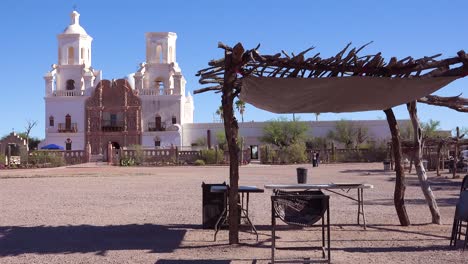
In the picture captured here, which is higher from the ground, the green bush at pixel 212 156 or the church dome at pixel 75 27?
the church dome at pixel 75 27

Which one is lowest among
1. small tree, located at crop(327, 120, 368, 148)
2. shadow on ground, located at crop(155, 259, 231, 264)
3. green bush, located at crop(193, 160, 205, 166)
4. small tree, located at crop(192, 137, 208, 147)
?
shadow on ground, located at crop(155, 259, 231, 264)

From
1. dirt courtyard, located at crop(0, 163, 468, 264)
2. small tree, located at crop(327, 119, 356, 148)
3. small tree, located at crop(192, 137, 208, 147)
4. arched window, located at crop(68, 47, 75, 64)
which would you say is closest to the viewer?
dirt courtyard, located at crop(0, 163, 468, 264)

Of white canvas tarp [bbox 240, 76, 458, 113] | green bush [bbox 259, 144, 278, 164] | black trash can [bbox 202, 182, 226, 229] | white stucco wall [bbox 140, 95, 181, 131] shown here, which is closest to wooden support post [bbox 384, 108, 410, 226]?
white canvas tarp [bbox 240, 76, 458, 113]

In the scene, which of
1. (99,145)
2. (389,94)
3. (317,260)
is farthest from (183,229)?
(99,145)

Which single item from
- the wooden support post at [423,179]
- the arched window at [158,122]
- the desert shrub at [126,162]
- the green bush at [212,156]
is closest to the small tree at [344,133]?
the arched window at [158,122]

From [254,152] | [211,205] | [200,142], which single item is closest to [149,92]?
[200,142]

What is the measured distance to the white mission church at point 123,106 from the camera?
66625mm

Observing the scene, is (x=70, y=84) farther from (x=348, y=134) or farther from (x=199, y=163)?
(x=348, y=134)

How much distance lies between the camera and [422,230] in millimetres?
9172

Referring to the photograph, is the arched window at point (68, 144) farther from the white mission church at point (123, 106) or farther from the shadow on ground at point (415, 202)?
the shadow on ground at point (415, 202)

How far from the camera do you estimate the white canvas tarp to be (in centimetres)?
767

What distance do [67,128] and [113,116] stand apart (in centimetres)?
532

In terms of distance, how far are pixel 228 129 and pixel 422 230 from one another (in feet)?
11.4

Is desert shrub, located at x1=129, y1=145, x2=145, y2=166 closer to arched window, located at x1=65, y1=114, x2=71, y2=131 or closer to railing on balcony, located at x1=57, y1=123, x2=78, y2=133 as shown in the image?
railing on balcony, located at x1=57, y1=123, x2=78, y2=133
